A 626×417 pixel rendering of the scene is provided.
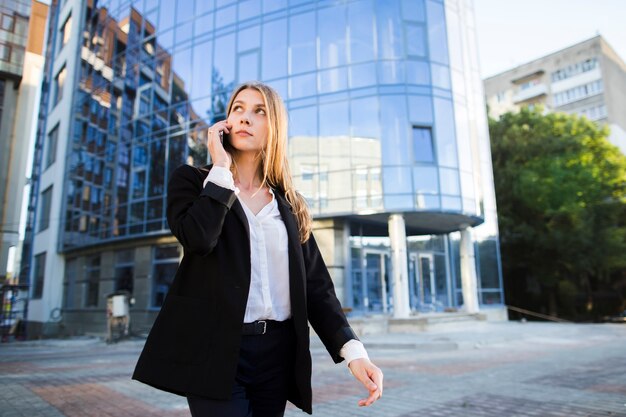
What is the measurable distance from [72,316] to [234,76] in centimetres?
1627

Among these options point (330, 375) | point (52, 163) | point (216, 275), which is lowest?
point (330, 375)

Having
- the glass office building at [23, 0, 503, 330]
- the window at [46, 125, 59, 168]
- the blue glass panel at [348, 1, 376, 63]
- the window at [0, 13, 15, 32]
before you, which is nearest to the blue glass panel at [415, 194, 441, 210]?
the glass office building at [23, 0, 503, 330]

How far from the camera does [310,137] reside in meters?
18.7

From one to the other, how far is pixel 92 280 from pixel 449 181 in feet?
64.3

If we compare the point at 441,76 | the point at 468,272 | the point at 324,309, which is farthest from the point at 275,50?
the point at 324,309

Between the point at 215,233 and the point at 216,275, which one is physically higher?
the point at 215,233

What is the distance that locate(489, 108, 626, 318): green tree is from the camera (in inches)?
1021

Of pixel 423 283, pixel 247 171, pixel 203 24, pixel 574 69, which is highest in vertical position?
pixel 574 69

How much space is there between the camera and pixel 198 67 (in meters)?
22.1

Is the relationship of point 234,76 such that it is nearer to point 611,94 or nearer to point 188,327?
point 188,327

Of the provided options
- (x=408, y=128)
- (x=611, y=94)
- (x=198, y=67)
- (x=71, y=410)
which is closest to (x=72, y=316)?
(x=198, y=67)

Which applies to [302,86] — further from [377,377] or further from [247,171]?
[377,377]

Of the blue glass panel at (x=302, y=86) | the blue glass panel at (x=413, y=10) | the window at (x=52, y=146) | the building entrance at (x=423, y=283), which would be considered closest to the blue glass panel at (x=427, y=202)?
the building entrance at (x=423, y=283)

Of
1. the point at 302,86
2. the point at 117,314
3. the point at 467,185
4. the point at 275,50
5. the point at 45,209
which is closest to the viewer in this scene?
the point at 117,314
